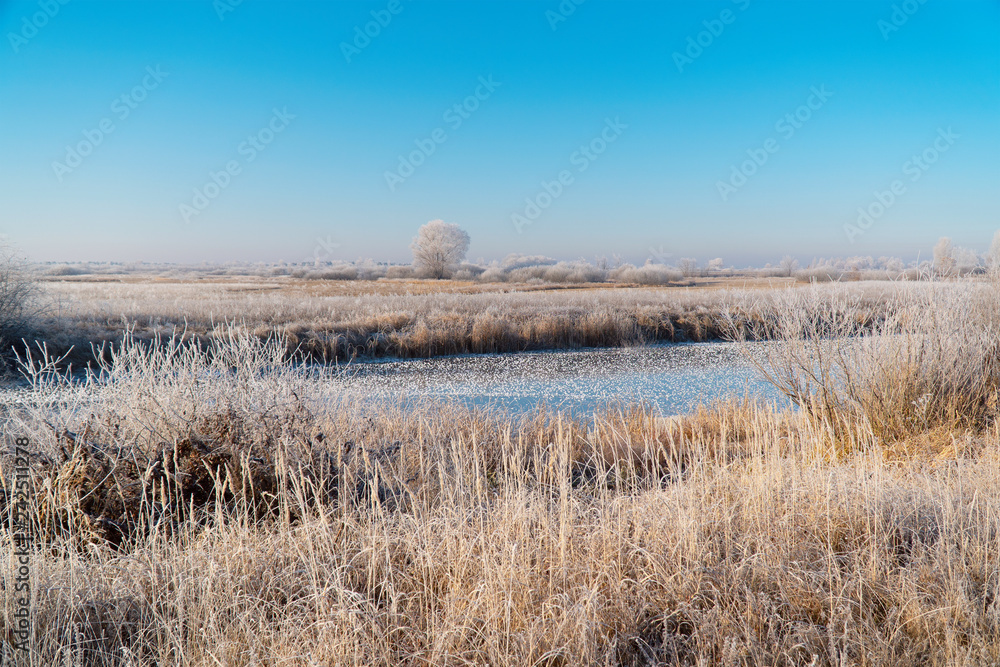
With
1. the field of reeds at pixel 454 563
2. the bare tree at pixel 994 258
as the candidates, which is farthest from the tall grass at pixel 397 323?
the field of reeds at pixel 454 563

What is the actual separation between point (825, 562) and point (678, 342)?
1637 cm

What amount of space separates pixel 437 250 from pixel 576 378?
45885mm

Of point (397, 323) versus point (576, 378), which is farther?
point (397, 323)

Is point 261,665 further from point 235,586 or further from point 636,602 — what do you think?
point 636,602

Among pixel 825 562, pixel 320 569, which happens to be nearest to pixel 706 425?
pixel 825 562

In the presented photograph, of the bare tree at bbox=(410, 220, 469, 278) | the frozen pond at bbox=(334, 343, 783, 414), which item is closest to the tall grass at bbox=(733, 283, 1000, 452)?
the frozen pond at bbox=(334, 343, 783, 414)

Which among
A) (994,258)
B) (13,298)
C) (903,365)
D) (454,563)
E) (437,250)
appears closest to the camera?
(454,563)

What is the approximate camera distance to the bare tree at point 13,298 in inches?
463

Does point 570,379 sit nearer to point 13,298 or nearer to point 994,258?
point 994,258

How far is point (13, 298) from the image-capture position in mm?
11891

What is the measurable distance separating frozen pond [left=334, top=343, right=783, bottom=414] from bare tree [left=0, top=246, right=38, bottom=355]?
24.2 ft

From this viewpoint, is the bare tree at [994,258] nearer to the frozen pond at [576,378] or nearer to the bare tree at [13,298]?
the frozen pond at [576,378]

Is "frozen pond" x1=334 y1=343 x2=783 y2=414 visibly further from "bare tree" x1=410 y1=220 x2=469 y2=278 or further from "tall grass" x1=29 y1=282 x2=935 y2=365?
"bare tree" x1=410 y1=220 x2=469 y2=278

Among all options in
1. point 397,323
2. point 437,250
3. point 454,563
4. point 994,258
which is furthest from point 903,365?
point 437,250
